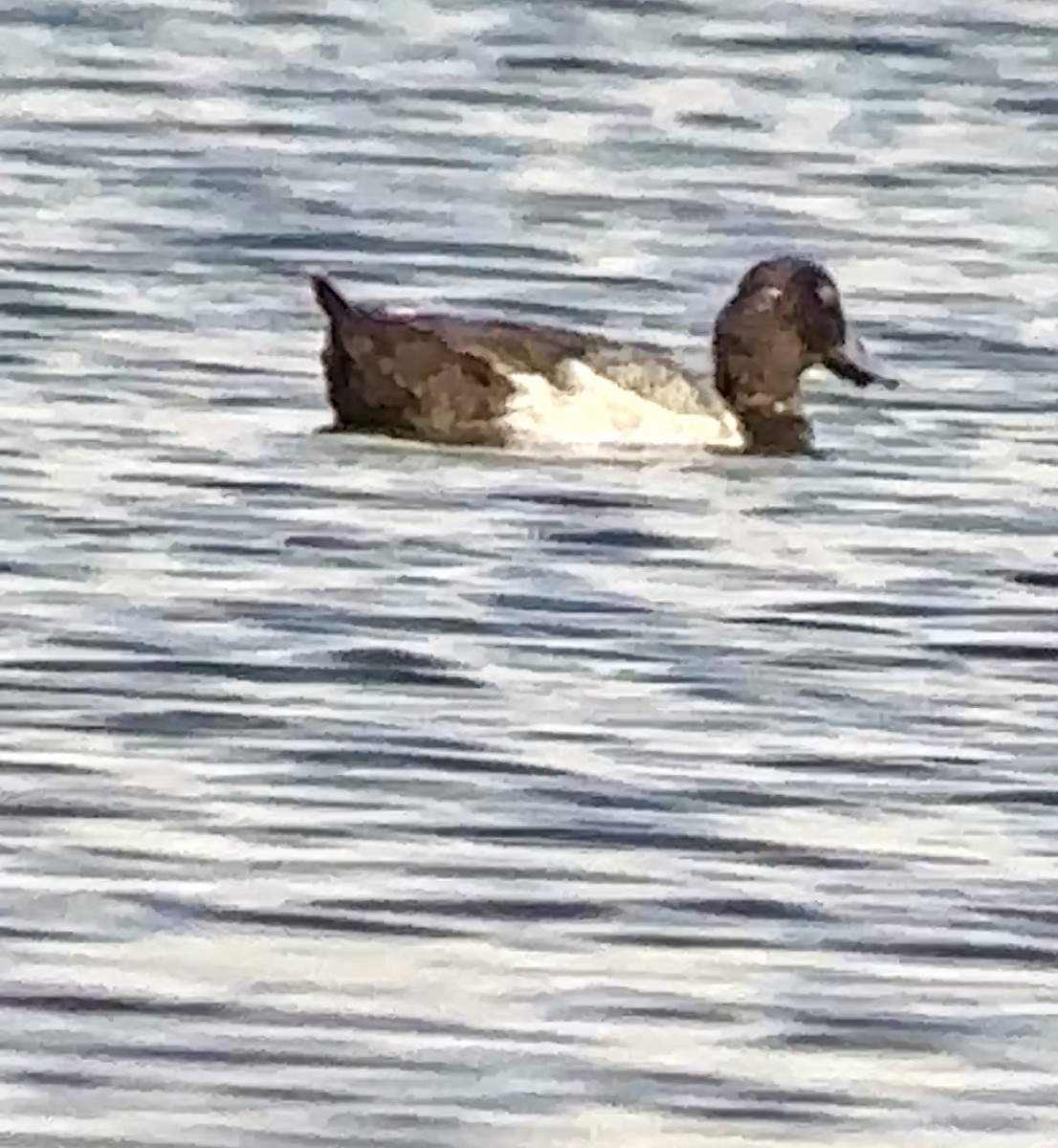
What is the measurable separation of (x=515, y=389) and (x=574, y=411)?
6.4 inches

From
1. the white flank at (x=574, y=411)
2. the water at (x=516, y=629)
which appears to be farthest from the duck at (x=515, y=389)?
Answer: the water at (x=516, y=629)

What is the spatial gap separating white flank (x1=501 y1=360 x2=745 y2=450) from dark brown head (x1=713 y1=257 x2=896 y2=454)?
0.45 metres

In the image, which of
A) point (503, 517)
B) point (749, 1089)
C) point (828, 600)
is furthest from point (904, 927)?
point (503, 517)

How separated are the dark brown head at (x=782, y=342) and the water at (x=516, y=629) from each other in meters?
Result: 0.15

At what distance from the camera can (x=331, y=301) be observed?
15898 mm

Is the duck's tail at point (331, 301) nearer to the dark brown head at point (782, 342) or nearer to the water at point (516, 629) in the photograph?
the water at point (516, 629)

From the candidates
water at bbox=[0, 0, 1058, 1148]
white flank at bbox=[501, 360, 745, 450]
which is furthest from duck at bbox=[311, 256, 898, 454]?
A: water at bbox=[0, 0, 1058, 1148]

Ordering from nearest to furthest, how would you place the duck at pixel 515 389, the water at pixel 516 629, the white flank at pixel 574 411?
1. the water at pixel 516 629
2. the duck at pixel 515 389
3. the white flank at pixel 574 411

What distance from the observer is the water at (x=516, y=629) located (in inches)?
385

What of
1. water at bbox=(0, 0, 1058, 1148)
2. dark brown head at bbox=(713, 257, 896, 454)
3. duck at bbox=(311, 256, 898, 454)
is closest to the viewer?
water at bbox=(0, 0, 1058, 1148)

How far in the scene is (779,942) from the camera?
10.4 metres

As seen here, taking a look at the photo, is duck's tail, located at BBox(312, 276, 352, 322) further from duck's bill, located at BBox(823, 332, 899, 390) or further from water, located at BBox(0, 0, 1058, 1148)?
duck's bill, located at BBox(823, 332, 899, 390)

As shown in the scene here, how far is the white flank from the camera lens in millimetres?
15938

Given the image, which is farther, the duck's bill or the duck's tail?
the duck's bill
